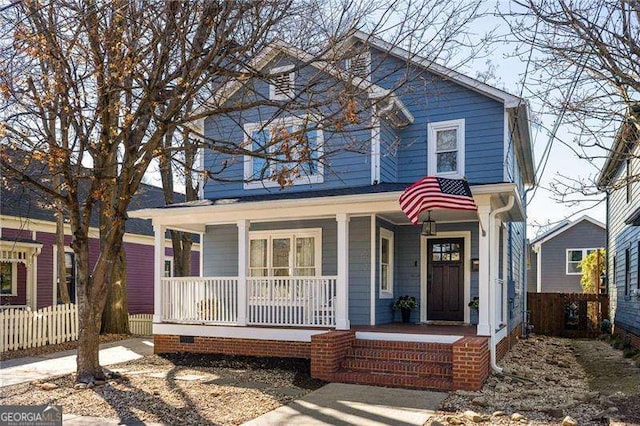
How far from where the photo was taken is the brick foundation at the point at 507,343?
11242mm

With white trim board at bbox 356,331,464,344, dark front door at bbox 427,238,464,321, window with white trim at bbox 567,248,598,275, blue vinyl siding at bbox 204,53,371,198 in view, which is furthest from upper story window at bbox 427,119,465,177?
window with white trim at bbox 567,248,598,275

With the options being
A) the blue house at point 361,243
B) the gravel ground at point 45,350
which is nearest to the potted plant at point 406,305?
the blue house at point 361,243

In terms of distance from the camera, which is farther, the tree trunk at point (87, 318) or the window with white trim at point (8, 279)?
the window with white trim at point (8, 279)

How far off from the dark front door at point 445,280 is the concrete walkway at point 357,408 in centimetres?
445

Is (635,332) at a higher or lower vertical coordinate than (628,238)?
lower

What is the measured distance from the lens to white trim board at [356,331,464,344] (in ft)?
31.7

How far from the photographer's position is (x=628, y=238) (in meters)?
15.4

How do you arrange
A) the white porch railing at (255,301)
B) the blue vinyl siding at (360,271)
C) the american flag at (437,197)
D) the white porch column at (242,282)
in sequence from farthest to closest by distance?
the blue vinyl siding at (360,271), the white porch column at (242,282), the white porch railing at (255,301), the american flag at (437,197)

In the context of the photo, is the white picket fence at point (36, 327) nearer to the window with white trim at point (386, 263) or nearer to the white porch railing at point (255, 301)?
the white porch railing at point (255, 301)

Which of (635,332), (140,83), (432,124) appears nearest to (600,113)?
(140,83)

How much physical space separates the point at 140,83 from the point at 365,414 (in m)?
5.03

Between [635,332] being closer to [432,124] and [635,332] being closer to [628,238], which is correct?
[628,238]

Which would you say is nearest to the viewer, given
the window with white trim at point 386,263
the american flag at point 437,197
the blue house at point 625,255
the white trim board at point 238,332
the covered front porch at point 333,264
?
the american flag at point 437,197

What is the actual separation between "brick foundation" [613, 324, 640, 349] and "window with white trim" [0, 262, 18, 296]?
54.0 ft
